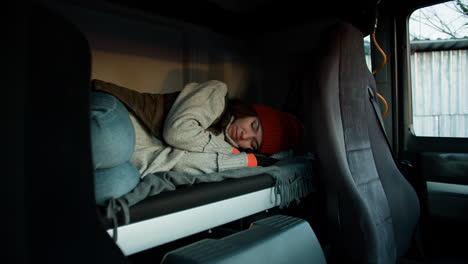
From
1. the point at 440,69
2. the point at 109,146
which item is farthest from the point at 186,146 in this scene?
the point at 440,69

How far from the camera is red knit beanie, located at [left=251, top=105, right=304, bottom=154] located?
1.64m

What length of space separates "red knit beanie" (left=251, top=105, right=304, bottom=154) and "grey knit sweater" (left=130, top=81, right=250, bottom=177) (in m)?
0.27

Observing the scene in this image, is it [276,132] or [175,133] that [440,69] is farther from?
[175,133]

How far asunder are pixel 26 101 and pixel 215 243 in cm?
65

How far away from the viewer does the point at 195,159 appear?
1.27 m

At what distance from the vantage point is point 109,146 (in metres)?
0.77

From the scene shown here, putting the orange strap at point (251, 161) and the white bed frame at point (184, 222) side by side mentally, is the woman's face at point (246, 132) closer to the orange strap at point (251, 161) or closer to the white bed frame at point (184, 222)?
the orange strap at point (251, 161)

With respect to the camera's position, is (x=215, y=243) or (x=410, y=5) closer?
(x=215, y=243)

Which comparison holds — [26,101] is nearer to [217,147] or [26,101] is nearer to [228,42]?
[217,147]

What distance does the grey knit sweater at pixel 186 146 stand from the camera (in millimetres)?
1228

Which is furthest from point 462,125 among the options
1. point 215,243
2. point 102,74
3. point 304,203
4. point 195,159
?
point 102,74

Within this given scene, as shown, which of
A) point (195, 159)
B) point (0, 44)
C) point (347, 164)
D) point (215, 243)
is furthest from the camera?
point (195, 159)

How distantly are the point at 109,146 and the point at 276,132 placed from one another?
3.35ft

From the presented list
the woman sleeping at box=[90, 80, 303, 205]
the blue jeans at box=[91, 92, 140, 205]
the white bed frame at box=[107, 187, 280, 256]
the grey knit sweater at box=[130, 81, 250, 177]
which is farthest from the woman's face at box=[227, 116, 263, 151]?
the blue jeans at box=[91, 92, 140, 205]
